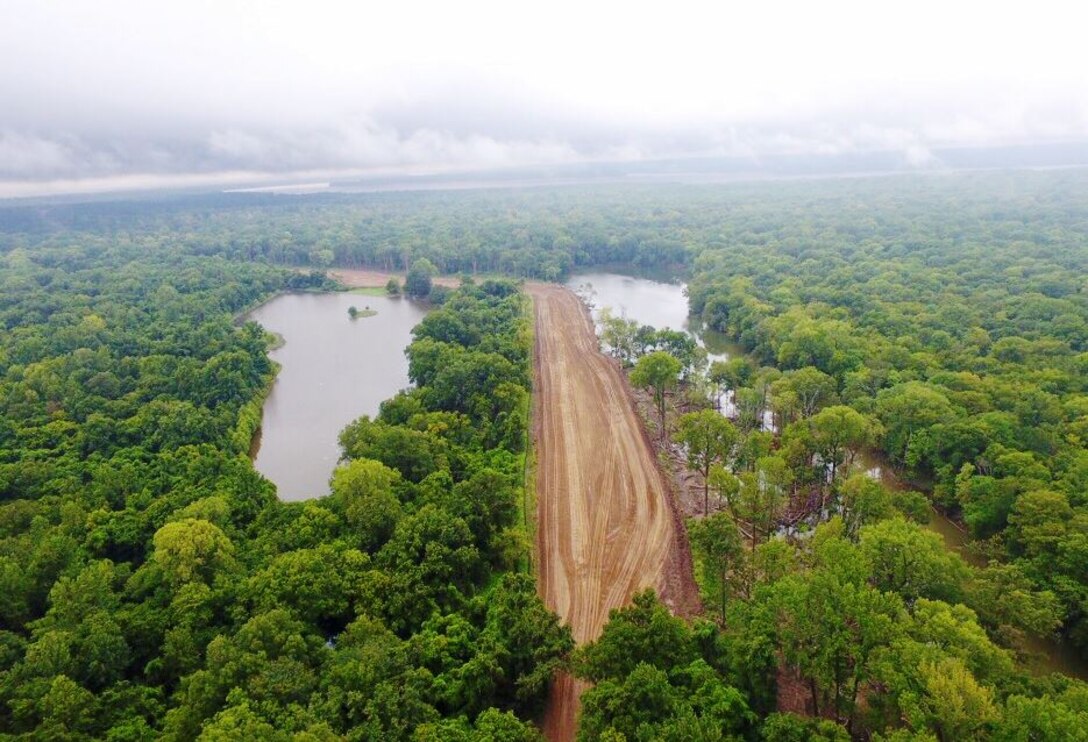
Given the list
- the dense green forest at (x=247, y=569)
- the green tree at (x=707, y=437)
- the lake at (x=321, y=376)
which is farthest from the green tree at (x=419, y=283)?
the green tree at (x=707, y=437)

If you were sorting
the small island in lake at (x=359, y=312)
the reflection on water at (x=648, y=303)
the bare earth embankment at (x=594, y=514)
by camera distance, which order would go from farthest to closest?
1. the small island in lake at (x=359, y=312)
2. the reflection on water at (x=648, y=303)
3. the bare earth embankment at (x=594, y=514)

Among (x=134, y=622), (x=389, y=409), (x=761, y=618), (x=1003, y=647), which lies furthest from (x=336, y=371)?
(x=1003, y=647)

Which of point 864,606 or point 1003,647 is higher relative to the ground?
point 864,606

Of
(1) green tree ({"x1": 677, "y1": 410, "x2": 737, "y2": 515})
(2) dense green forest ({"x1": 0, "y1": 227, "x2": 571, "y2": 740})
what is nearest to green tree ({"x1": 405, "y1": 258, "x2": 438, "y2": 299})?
(2) dense green forest ({"x1": 0, "y1": 227, "x2": 571, "y2": 740})

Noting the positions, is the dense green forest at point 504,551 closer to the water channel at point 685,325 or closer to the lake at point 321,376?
the water channel at point 685,325

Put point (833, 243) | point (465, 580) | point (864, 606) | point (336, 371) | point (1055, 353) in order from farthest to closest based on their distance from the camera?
point (833, 243) < point (336, 371) < point (1055, 353) < point (465, 580) < point (864, 606)

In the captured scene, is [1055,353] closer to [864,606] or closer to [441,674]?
[864,606]
